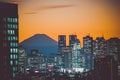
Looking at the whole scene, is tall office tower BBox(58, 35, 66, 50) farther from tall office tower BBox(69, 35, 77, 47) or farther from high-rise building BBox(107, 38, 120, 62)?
high-rise building BBox(107, 38, 120, 62)

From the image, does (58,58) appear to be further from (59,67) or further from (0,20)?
(0,20)

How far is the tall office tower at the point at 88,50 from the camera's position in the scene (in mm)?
9564

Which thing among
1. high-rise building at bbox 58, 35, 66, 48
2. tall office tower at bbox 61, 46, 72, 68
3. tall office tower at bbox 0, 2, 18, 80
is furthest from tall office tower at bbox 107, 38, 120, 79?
tall office tower at bbox 0, 2, 18, 80

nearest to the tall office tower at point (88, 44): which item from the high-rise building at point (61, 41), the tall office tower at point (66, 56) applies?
the tall office tower at point (66, 56)

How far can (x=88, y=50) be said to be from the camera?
32.2ft

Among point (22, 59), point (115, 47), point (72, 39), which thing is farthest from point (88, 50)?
point (22, 59)

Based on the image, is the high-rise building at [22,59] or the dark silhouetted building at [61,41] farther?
the dark silhouetted building at [61,41]

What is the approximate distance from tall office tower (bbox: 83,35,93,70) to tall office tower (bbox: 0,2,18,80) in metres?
1.63

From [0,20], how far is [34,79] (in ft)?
6.15

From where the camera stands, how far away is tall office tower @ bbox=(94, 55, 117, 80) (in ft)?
31.8

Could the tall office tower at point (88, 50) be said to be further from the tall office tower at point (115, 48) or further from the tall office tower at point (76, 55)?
the tall office tower at point (115, 48)

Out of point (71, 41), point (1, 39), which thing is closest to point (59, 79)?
point (71, 41)

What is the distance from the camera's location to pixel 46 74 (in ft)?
31.2

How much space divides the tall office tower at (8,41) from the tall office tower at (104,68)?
188cm
